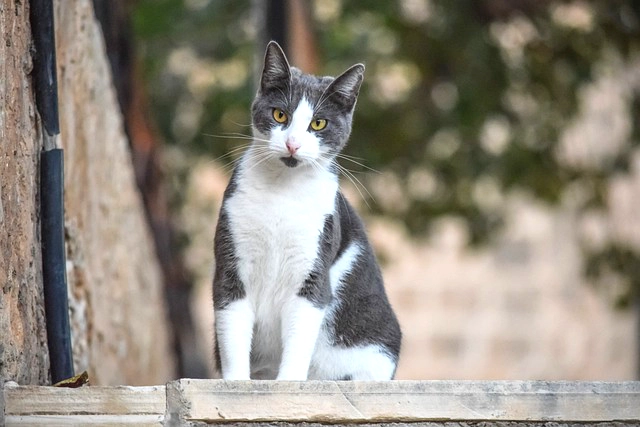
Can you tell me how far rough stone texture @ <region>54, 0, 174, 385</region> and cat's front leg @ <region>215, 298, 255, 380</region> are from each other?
1.00m

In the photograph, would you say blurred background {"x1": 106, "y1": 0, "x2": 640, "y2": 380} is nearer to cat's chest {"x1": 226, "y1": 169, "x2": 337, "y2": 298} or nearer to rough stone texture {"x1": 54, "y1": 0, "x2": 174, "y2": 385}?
rough stone texture {"x1": 54, "y1": 0, "x2": 174, "y2": 385}

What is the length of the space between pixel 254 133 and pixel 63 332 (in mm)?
923

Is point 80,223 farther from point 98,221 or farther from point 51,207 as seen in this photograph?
point 51,207

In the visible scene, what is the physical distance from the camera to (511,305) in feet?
49.0

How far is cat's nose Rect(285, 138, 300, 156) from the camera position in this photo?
3.29 meters

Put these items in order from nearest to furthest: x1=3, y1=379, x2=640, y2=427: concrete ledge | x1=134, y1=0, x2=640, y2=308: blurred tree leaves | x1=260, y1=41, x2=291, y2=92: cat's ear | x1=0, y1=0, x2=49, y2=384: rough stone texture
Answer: x1=3, y1=379, x2=640, y2=427: concrete ledge
x1=0, y1=0, x2=49, y2=384: rough stone texture
x1=260, y1=41, x2=291, y2=92: cat's ear
x1=134, y1=0, x2=640, y2=308: blurred tree leaves

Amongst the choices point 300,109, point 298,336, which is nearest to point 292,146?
point 300,109

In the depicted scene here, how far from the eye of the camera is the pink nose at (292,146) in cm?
329

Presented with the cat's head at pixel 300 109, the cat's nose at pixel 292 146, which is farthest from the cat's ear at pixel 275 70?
the cat's nose at pixel 292 146

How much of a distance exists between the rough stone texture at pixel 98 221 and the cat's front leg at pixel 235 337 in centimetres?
100

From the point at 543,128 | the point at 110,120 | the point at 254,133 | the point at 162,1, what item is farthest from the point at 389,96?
the point at 254,133

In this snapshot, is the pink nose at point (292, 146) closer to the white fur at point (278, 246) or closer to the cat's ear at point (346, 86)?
the white fur at point (278, 246)

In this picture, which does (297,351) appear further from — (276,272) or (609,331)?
(609,331)

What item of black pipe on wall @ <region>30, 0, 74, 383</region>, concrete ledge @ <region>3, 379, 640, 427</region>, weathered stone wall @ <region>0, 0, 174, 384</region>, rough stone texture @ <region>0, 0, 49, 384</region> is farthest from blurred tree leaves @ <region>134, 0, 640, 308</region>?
concrete ledge @ <region>3, 379, 640, 427</region>
